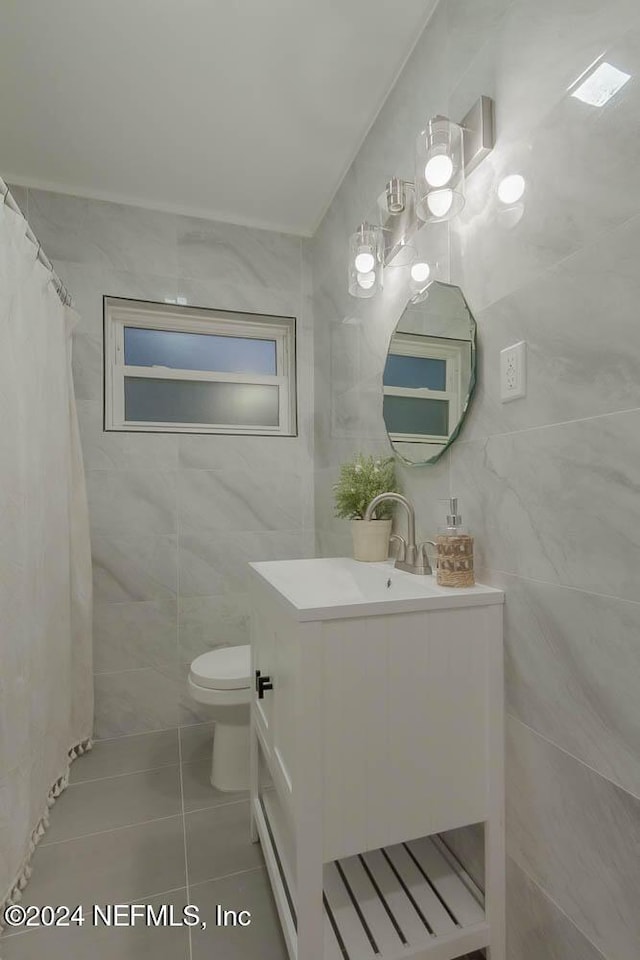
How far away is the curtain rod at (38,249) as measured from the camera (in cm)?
129

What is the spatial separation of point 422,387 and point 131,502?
148 centimetres

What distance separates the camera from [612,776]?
0.77 meters

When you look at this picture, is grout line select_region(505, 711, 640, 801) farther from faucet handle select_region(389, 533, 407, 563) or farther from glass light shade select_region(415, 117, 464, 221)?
glass light shade select_region(415, 117, 464, 221)

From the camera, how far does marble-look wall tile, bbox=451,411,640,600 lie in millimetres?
746

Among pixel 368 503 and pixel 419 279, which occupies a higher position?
pixel 419 279

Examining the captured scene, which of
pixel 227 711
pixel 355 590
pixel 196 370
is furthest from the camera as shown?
pixel 196 370

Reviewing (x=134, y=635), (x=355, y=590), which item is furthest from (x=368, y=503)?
(x=134, y=635)

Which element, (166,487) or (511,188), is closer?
(511,188)

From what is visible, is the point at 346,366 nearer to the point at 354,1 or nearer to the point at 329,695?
the point at 354,1

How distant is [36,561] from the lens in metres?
1.51

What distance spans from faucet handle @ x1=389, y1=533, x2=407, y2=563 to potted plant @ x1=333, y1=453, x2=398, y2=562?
0.09 feet

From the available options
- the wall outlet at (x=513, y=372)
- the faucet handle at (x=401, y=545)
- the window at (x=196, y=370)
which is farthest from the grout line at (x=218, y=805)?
the wall outlet at (x=513, y=372)

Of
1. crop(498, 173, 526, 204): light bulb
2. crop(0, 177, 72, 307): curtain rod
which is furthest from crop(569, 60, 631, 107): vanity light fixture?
crop(0, 177, 72, 307): curtain rod

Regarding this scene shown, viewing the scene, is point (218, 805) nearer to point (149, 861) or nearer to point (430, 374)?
point (149, 861)
